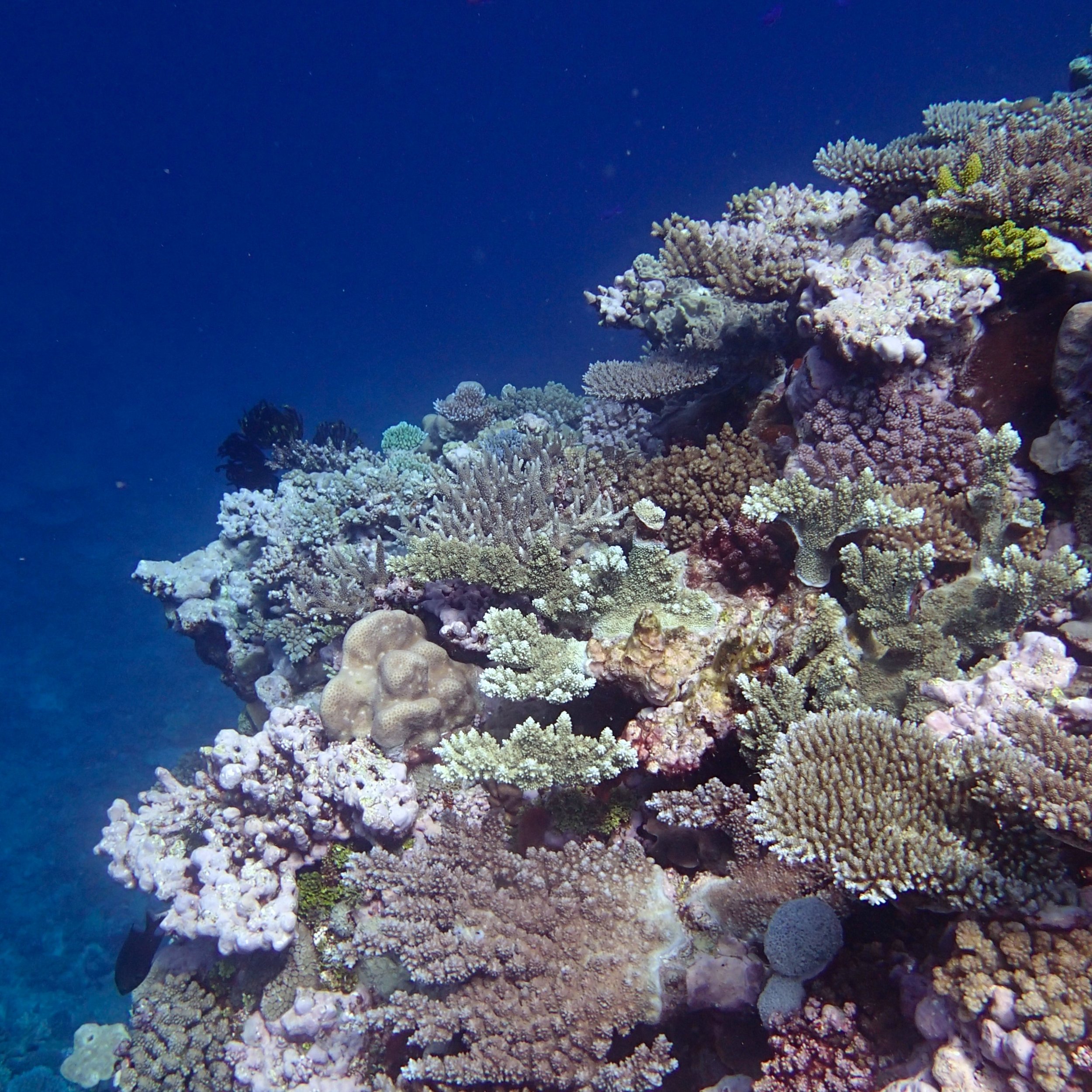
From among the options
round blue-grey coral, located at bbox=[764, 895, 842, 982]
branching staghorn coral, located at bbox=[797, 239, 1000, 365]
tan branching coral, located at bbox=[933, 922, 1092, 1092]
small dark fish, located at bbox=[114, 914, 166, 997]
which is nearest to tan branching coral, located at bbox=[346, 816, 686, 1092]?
round blue-grey coral, located at bbox=[764, 895, 842, 982]

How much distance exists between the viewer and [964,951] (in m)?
2.78

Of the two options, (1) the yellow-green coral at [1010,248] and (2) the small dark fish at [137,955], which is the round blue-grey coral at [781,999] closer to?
(1) the yellow-green coral at [1010,248]

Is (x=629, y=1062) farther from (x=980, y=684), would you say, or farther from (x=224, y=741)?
(x=224, y=741)

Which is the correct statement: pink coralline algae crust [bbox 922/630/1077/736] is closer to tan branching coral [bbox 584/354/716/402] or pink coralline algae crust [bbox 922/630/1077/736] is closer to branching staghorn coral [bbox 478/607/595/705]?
branching staghorn coral [bbox 478/607/595/705]

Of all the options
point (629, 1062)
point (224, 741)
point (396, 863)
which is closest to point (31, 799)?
point (224, 741)

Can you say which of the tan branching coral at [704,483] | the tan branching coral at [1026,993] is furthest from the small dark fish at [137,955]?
the tan branching coral at [1026,993]

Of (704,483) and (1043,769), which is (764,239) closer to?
(704,483)

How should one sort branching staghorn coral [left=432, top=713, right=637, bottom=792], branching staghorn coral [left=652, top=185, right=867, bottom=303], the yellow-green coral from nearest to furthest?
1. branching staghorn coral [left=432, top=713, right=637, bottom=792]
2. the yellow-green coral
3. branching staghorn coral [left=652, top=185, right=867, bottom=303]

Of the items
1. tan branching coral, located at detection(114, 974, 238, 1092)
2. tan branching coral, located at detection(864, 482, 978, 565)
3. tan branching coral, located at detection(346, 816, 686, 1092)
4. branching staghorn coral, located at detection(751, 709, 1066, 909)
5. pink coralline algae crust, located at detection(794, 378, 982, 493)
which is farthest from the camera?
tan branching coral, located at detection(114, 974, 238, 1092)

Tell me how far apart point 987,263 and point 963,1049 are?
17.2 ft

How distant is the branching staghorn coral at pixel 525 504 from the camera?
5.75m

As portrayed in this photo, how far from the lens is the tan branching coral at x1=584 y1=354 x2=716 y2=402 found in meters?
6.58

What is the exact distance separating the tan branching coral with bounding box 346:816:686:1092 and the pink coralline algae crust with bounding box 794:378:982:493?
11.4 ft

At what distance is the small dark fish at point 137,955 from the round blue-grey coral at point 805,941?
7.55 metres
